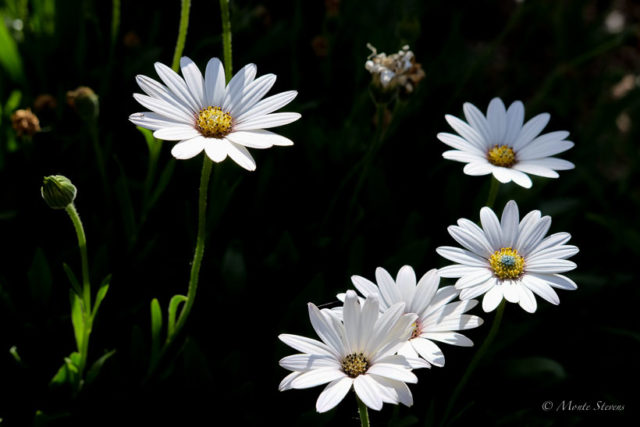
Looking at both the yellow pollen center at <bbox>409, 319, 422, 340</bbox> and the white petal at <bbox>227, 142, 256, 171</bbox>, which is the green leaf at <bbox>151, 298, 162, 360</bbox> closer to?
the white petal at <bbox>227, 142, 256, 171</bbox>

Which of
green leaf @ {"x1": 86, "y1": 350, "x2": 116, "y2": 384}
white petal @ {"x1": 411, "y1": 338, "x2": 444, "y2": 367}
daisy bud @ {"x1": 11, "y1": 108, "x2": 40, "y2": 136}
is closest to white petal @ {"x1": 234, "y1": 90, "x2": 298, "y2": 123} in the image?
white petal @ {"x1": 411, "y1": 338, "x2": 444, "y2": 367}

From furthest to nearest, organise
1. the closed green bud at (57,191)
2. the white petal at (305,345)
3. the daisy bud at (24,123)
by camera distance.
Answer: the daisy bud at (24,123), the closed green bud at (57,191), the white petal at (305,345)

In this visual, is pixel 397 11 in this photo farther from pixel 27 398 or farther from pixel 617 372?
pixel 27 398

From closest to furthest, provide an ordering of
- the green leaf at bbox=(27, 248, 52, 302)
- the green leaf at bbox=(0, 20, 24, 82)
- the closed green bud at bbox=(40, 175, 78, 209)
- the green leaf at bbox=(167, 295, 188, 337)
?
the closed green bud at bbox=(40, 175, 78, 209)
the green leaf at bbox=(167, 295, 188, 337)
the green leaf at bbox=(27, 248, 52, 302)
the green leaf at bbox=(0, 20, 24, 82)

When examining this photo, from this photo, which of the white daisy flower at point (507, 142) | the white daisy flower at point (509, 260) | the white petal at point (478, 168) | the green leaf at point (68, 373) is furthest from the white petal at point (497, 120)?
the green leaf at point (68, 373)

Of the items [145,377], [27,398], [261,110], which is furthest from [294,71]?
[27,398]

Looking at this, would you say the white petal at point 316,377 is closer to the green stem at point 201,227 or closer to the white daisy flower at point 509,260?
the white daisy flower at point 509,260

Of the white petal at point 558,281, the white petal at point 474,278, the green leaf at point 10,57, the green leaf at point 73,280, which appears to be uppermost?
the green leaf at point 10,57
